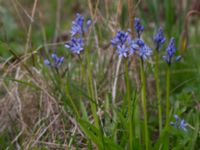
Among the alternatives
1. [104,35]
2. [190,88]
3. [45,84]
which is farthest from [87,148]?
[104,35]

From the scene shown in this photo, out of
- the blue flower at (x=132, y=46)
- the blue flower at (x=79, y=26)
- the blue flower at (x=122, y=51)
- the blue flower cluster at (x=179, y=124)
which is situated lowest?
the blue flower cluster at (x=179, y=124)

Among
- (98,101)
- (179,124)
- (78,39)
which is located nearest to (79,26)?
(78,39)

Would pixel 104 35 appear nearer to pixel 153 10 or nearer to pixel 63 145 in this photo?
pixel 153 10

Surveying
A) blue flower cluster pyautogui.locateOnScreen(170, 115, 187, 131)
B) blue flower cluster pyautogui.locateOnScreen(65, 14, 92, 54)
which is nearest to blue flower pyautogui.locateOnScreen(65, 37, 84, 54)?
blue flower cluster pyautogui.locateOnScreen(65, 14, 92, 54)

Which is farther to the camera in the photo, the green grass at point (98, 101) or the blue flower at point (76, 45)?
the green grass at point (98, 101)

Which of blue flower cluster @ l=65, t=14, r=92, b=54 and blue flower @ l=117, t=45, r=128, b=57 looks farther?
blue flower cluster @ l=65, t=14, r=92, b=54

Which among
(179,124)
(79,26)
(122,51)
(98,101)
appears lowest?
(179,124)

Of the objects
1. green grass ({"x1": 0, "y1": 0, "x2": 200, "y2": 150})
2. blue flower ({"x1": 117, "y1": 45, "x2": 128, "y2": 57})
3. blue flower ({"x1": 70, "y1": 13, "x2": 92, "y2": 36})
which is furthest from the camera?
green grass ({"x1": 0, "y1": 0, "x2": 200, "y2": 150})

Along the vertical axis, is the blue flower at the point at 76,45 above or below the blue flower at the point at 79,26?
below

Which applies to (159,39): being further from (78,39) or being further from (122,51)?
(78,39)

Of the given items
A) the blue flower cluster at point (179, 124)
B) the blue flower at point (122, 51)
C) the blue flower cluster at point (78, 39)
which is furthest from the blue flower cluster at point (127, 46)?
the blue flower cluster at point (179, 124)

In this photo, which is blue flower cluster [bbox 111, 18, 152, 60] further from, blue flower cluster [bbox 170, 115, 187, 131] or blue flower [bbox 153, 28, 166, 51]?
blue flower cluster [bbox 170, 115, 187, 131]

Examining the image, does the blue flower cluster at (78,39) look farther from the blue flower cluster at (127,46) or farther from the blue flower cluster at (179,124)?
the blue flower cluster at (179,124)
